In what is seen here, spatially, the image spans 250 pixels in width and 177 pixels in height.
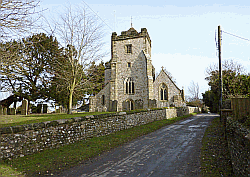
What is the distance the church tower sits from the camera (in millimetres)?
30052

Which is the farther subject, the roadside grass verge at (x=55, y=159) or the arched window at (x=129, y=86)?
the arched window at (x=129, y=86)

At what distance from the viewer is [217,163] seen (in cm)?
570

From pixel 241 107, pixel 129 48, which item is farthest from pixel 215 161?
pixel 129 48

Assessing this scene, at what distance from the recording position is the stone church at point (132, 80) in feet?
99.0

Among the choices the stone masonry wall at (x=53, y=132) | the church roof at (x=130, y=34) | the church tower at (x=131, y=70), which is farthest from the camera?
the church roof at (x=130, y=34)

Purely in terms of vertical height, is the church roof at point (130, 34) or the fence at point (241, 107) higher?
the church roof at point (130, 34)

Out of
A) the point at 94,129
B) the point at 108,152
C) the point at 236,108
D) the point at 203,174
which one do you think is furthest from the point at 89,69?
the point at 203,174

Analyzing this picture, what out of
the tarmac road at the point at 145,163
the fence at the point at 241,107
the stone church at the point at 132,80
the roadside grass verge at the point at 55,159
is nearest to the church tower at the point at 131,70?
the stone church at the point at 132,80

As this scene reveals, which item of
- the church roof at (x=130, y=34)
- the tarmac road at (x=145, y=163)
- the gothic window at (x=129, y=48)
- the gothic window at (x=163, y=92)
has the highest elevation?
the church roof at (x=130, y=34)

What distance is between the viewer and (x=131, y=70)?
3130 cm

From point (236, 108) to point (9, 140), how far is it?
861cm

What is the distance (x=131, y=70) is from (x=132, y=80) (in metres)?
1.76

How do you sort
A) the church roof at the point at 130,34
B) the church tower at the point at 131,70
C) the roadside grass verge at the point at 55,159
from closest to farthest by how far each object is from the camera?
the roadside grass verge at the point at 55,159
the church tower at the point at 131,70
the church roof at the point at 130,34

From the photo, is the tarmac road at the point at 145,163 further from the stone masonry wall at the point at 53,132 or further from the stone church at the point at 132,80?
the stone church at the point at 132,80
